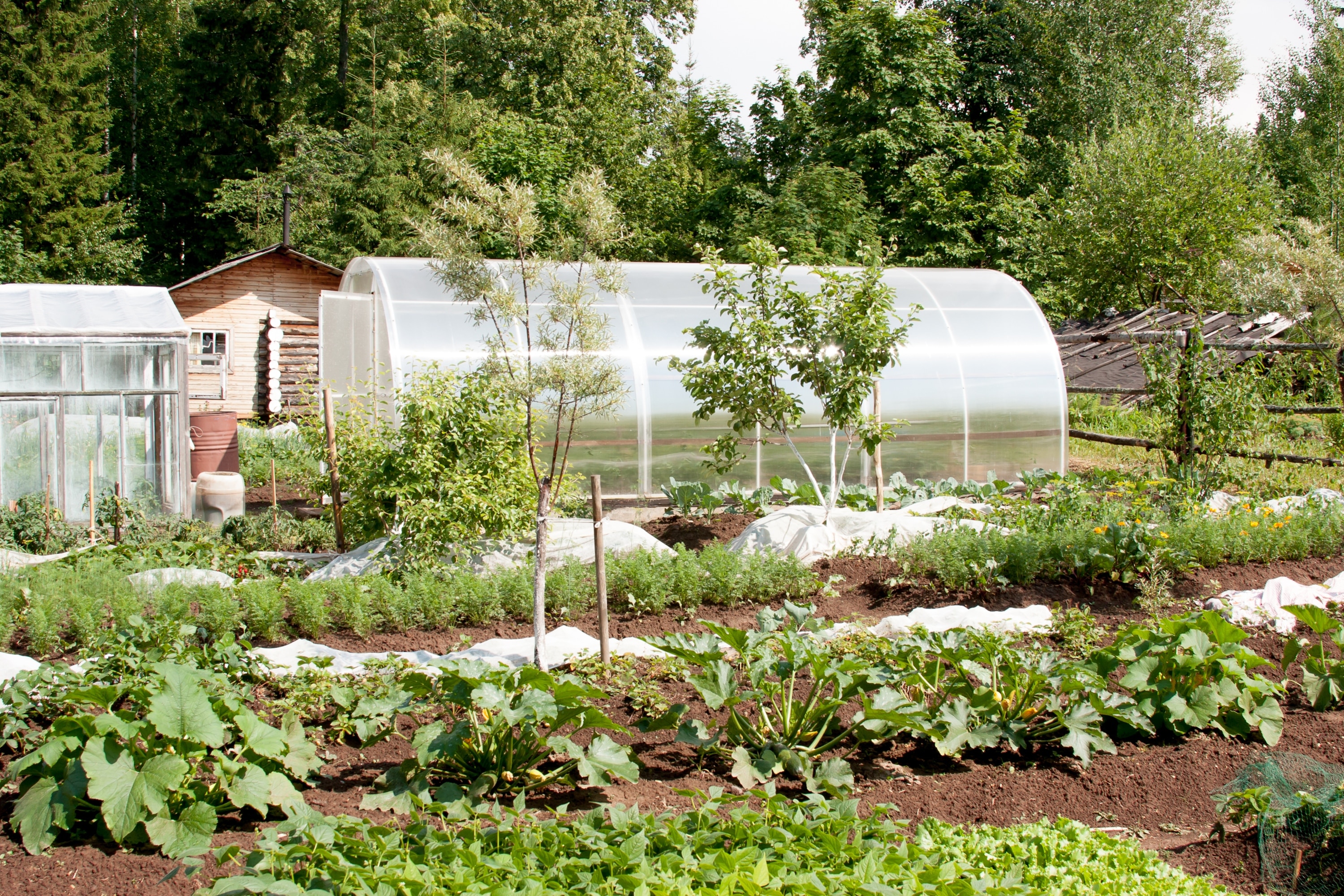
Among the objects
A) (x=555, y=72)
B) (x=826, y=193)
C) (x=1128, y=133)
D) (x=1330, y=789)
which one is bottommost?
(x=1330, y=789)

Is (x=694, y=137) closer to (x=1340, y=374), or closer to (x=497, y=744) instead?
(x=1340, y=374)

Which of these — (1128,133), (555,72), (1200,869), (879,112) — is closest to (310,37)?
(555,72)

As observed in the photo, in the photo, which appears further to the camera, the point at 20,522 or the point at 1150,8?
the point at 1150,8

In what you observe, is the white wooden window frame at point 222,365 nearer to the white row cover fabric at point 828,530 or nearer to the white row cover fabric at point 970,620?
the white row cover fabric at point 828,530

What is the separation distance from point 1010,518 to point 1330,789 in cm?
526

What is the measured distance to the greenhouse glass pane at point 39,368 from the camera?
32.3 ft

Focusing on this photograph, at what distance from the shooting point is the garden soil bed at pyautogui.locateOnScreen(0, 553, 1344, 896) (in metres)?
3.32

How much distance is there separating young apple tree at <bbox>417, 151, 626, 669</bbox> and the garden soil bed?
1439 millimetres

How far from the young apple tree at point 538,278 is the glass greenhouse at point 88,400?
581cm

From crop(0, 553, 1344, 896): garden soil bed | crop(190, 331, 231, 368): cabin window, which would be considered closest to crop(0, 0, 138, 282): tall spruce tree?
crop(190, 331, 231, 368): cabin window

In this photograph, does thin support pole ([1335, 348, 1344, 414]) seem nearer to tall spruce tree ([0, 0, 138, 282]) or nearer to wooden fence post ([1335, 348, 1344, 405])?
wooden fence post ([1335, 348, 1344, 405])

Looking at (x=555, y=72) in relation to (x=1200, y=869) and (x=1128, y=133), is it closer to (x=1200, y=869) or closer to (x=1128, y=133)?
(x=1128, y=133)

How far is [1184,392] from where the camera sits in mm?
9359

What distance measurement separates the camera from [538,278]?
6066 mm
